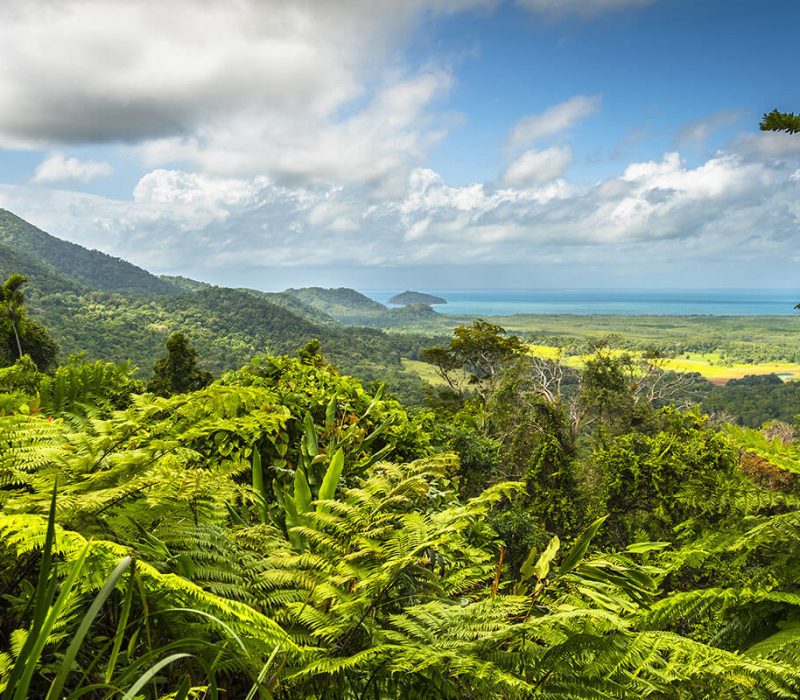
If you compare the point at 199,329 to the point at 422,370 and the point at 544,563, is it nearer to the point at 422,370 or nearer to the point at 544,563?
the point at 422,370

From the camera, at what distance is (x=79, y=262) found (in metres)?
160

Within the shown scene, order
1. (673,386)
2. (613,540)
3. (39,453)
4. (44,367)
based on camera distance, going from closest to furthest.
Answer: (39,453) → (613,540) → (673,386) → (44,367)

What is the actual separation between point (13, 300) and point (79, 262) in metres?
167

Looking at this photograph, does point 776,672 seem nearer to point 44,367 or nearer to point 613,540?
point 613,540

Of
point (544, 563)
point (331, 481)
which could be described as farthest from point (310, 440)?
point (544, 563)

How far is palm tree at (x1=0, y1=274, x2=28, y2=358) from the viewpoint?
62.4 feet

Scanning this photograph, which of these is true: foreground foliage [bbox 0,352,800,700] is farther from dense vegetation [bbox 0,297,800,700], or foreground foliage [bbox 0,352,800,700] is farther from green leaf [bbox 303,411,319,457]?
green leaf [bbox 303,411,319,457]

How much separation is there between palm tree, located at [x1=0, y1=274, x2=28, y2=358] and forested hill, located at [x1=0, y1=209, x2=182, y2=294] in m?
145

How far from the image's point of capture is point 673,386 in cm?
1858

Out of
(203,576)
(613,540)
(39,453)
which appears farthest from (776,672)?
(613,540)

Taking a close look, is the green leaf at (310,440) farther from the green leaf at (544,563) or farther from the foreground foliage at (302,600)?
the green leaf at (544,563)

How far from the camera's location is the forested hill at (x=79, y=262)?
15412 cm

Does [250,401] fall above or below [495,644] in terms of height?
above

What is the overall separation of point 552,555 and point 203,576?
2.89 feet
